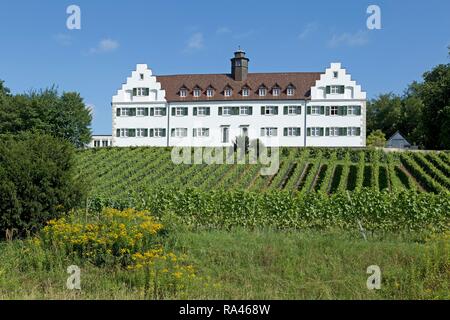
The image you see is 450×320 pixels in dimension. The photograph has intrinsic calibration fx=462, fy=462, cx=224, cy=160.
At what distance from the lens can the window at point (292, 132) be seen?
182 ft

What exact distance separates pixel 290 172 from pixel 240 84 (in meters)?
26.0

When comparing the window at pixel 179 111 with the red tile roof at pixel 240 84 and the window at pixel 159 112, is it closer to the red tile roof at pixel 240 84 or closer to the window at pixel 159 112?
the red tile roof at pixel 240 84

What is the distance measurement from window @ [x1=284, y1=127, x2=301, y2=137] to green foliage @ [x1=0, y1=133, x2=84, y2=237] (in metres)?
45.0

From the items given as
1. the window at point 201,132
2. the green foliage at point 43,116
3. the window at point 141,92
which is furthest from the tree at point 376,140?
the green foliage at point 43,116

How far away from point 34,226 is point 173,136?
4724 cm

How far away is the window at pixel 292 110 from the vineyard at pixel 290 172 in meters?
11.8

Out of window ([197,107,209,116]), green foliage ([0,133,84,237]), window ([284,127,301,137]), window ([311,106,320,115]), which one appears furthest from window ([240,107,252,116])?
green foliage ([0,133,84,237])

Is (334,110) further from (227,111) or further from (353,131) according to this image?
(227,111)

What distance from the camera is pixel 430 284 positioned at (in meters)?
7.89

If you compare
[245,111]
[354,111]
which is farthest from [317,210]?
[245,111]

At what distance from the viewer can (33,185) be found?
1148cm

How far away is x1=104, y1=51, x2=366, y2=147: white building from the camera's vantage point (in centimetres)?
5497

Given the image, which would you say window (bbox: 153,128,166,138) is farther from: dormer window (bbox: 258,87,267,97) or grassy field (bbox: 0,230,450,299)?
grassy field (bbox: 0,230,450,299)
